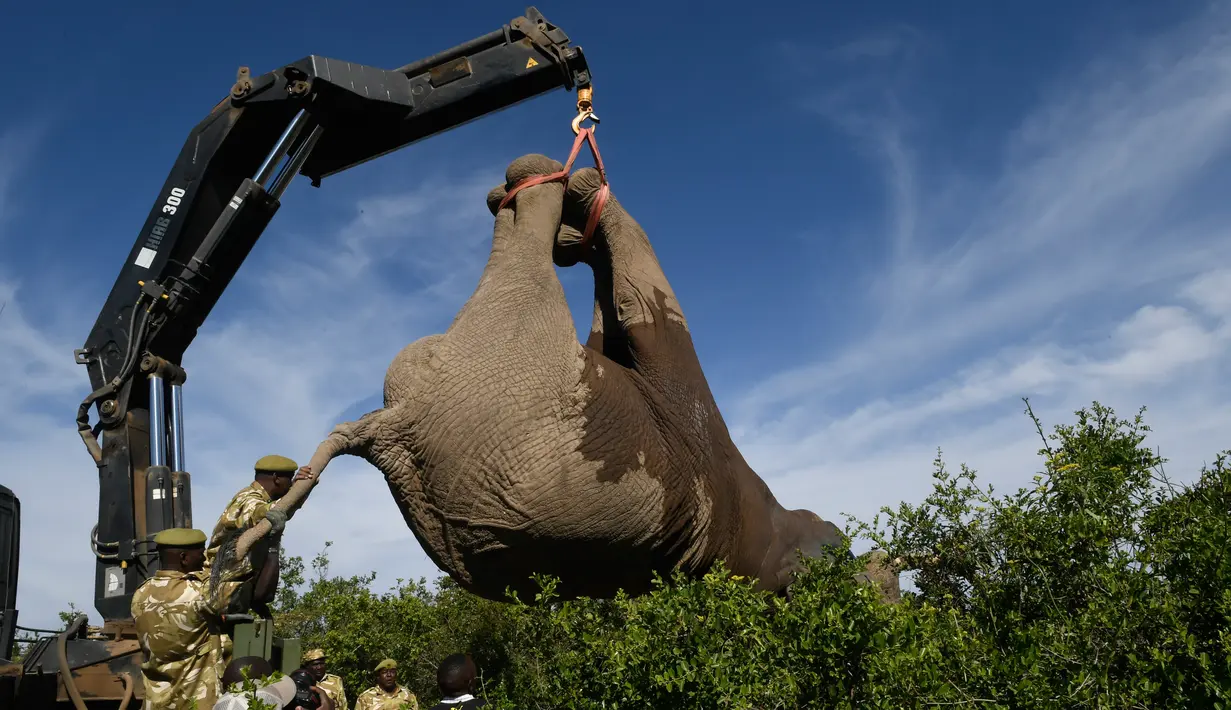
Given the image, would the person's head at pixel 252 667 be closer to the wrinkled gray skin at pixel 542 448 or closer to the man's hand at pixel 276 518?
the man's hand at pixel 276 518

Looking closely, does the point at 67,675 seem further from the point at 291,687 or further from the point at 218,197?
the point at 218,197

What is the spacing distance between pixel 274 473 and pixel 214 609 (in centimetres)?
71

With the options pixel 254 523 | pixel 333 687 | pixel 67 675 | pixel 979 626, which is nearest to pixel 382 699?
pixel 333 687

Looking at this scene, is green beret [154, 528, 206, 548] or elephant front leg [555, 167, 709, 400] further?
elephant front leg [555, 167, 709, 400]

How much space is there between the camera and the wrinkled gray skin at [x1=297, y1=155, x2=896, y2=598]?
172 inches

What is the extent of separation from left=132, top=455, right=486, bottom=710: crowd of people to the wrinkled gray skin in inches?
21.4

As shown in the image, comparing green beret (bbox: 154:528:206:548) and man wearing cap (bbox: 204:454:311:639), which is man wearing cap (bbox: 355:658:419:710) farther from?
green beret (bbox: 154:528:206:548)

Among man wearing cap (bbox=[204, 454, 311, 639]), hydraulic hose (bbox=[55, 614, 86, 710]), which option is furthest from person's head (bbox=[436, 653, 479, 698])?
hydraulic hose (bbox=[55, 614, 86, 710])

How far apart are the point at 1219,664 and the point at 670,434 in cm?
273

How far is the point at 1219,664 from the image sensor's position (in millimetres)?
3004

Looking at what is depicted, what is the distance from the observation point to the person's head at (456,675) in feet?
14.2

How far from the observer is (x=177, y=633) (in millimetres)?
4586

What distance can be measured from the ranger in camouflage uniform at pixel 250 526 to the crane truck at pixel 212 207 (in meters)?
1.71

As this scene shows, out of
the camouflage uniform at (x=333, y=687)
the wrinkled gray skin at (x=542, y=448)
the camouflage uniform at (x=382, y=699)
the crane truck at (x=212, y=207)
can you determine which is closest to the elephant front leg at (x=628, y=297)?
the wrinkled gray skin at (x=542, y=448)
